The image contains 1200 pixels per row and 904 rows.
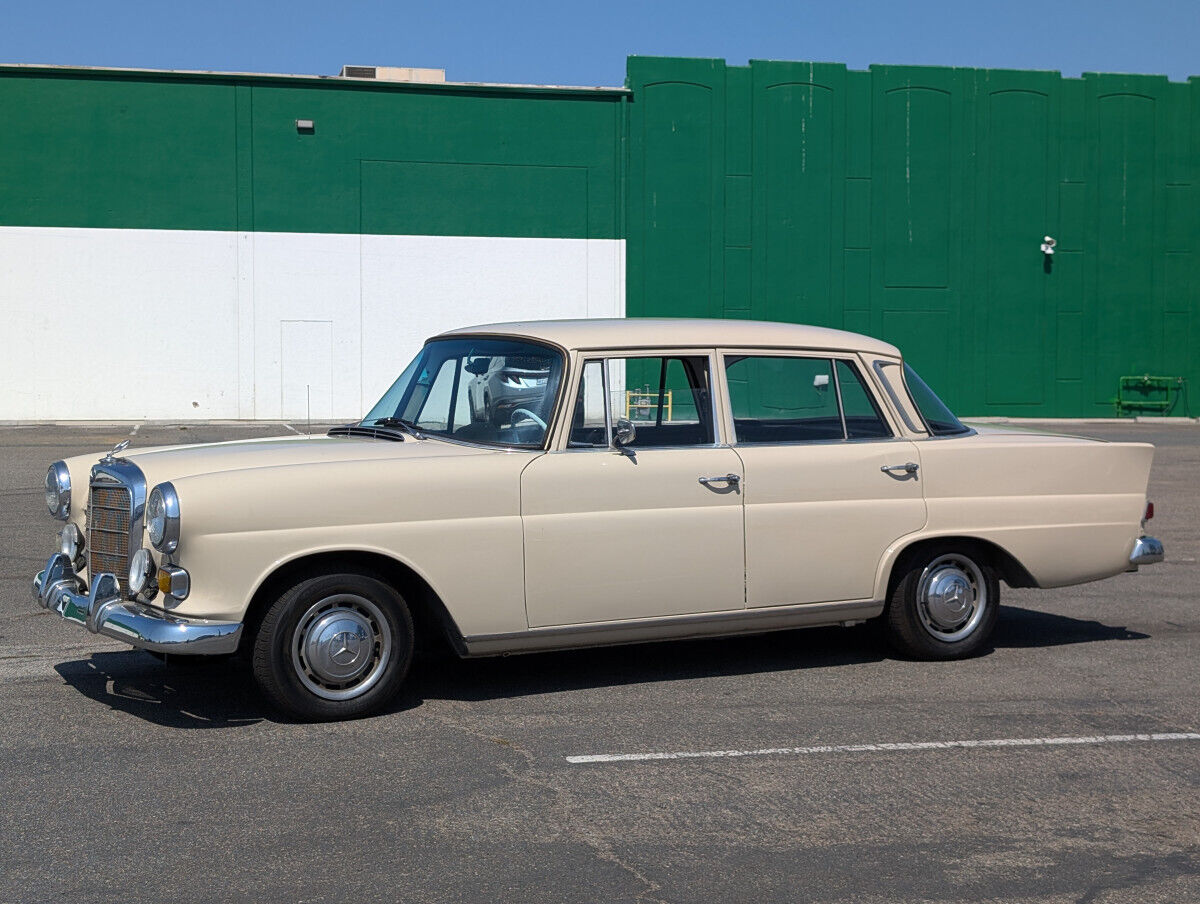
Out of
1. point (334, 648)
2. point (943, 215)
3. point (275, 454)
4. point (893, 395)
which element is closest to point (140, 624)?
point (334, 648)

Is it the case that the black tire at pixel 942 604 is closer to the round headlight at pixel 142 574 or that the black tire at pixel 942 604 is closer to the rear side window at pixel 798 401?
the rear side window at pixel 798 401

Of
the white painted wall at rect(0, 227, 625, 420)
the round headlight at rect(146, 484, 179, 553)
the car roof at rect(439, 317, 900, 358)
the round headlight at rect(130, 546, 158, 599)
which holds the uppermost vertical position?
the white painted wall at rect(0, 227, 625, 420)

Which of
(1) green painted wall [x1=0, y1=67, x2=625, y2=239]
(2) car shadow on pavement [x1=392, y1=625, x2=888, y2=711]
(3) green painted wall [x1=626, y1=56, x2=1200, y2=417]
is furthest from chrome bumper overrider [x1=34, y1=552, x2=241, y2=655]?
(3) green painted wall [x1=626, y1=56, x2=1200, y2=417]

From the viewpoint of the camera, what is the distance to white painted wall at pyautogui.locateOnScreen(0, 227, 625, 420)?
31.0m

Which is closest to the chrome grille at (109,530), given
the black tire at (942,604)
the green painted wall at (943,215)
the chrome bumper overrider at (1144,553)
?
the black tire at (942,604)

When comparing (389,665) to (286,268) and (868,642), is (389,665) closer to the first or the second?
(868,642)

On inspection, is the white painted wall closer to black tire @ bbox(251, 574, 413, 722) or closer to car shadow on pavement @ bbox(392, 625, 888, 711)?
car shadow on pavement @ bbox(392, 625, 888, 711)

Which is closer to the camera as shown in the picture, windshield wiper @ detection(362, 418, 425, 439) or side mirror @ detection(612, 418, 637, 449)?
side mirror @ detection(612, 418, 637, 449)

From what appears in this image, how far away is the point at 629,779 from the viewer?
16.3 ft

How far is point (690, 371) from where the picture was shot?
659 centimetres

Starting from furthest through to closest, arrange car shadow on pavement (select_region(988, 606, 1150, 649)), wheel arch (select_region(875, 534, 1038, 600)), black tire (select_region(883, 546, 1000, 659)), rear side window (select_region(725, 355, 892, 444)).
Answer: car shadow on pavement (select_region(988, 606, 1150, 649)) → black tire (select_region(883, 546, 1000, 659)) → wheel arch (select_region(875, 534, 1038, 600)) → rear side window (select_region(725, 355, 892, 444))

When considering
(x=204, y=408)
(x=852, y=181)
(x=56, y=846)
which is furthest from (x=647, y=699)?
(x=852, y=181)

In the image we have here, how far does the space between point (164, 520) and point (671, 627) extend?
7.47 ft

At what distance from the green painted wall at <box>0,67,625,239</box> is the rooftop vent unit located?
0.77m
